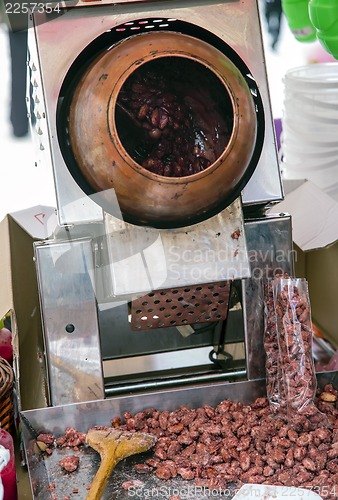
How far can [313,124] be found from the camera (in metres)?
2.07

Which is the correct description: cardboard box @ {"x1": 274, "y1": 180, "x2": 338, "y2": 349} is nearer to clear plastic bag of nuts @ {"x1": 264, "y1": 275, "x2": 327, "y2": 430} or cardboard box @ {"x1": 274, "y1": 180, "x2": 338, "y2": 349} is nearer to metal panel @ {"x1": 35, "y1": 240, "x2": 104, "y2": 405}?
clear plastic bag of nuts @ {"x1": 264, "y1": 275, "x2": 327, "y2": 430}

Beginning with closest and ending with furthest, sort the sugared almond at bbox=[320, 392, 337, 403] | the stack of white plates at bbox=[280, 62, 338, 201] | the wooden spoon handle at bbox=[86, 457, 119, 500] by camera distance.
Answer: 1. the wooden spoon handle at bbox=[86, 457, 119, 500]
2. the sugared almond at bbox=[320, 392, 337, 403]
3. the stack of white plates at bbox=[280, 62, 338, 201]

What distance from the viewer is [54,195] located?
4.18ft

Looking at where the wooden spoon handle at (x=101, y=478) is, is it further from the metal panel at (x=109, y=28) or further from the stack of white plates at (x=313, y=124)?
the stack of white plates at (x=313, y=124)

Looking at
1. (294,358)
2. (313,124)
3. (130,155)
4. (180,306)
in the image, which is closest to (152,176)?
(130,155)

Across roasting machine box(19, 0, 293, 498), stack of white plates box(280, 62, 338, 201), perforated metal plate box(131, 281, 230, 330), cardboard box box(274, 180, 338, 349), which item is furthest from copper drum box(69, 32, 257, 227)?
stack of white plates box(280, 62, 338, 201)

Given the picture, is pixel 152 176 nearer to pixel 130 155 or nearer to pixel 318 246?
pixel 130 155

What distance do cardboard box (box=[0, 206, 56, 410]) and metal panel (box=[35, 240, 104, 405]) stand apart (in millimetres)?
69

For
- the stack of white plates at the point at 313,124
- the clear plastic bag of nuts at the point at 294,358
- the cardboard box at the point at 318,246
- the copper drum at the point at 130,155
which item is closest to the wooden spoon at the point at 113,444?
the clear plastic bag of nuts at the point at 294,358

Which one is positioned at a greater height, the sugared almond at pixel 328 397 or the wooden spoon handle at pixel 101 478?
the sugared almond at pixel 328 397

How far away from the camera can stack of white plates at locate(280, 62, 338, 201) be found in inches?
78.8

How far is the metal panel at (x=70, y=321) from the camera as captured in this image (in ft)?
4.36

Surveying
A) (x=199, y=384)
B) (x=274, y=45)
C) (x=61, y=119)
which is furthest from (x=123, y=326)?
(x=274, y=45)

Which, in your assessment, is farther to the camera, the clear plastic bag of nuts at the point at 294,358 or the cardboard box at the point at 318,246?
the cardboard box at the point at 318,246
